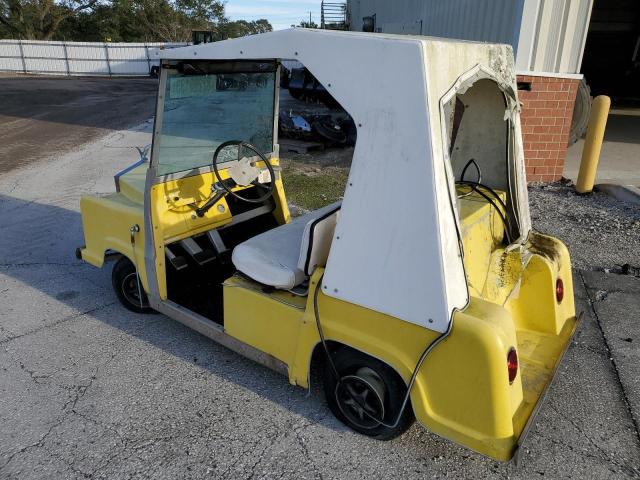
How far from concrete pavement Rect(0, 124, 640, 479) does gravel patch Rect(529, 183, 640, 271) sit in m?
0.72

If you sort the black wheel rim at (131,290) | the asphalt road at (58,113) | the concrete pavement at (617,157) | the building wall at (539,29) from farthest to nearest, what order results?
the asphalt road at (58,113) < the concrete pavement at (617,157) < the building wall at (539,29) < the black wheel rim at (131,290)

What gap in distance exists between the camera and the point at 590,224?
5.62 metres

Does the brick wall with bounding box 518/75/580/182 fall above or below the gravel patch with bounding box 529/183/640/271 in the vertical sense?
above

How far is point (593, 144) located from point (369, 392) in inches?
220

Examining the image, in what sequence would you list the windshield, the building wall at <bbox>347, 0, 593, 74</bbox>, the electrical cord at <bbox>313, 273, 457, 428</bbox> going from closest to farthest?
1. the electrical cord at <bbox>313, 273, 457, 428</bbox>
2. the windshield
3. the building wall at <bbox>347, 0, 593, 74</bbox>

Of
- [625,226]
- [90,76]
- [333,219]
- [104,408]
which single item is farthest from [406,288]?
[90,76]

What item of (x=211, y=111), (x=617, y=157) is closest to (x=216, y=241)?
(x=211, y=111)

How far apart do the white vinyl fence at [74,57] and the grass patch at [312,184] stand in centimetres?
2444

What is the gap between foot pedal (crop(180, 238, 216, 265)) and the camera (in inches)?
138

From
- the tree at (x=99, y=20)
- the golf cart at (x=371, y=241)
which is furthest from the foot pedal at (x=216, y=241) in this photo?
the tree at (x=99, y=20)

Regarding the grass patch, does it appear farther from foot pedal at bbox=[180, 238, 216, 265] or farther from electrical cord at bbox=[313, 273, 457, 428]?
electrical cord at bbox=[313, 273, 457, 428]

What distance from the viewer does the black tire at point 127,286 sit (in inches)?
146

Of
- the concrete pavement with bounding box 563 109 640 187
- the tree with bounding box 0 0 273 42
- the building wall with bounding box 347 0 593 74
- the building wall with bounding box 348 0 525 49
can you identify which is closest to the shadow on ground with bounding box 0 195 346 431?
the building wall with bounding box 347 0 593 74

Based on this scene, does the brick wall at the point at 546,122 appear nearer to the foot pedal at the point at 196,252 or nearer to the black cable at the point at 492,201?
the black cable at the point at 492,201
